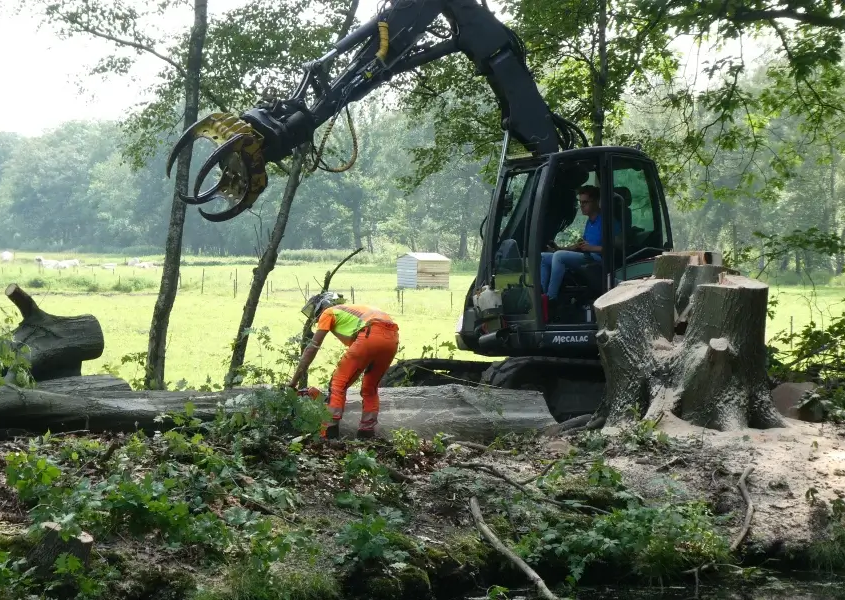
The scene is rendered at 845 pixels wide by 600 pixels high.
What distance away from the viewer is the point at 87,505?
16.8 ft

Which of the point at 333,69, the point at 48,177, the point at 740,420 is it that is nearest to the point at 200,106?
the point at 333,69

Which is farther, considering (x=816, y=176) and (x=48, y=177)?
(x=48, y=177)

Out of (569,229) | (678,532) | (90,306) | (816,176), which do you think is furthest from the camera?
(816,176)

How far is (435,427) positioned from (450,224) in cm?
6505

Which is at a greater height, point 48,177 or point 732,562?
point 48,177

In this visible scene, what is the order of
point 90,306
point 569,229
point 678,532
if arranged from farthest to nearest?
1. point 90,306
2. point 569,229
3. point 678,532

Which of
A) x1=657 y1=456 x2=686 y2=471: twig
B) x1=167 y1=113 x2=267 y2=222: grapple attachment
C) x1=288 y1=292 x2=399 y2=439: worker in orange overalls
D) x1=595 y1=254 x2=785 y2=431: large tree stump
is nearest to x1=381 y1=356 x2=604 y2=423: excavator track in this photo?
x1=595 y1=254 x2=785 y2=431: large tree stump

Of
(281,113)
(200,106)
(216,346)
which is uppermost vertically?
(200,106)

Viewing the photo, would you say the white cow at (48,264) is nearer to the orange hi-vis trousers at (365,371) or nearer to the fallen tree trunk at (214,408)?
the fallen tree trunk at (214,408)

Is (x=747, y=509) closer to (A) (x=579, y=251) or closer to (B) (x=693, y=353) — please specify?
(B) (x=693, y=353)

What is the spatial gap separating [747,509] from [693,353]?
1.99 metres

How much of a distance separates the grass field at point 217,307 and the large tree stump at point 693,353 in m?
5.39

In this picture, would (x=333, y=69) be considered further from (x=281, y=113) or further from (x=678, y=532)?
(x=678, y=532)

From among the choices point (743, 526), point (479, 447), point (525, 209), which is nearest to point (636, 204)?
point (525, 209)
